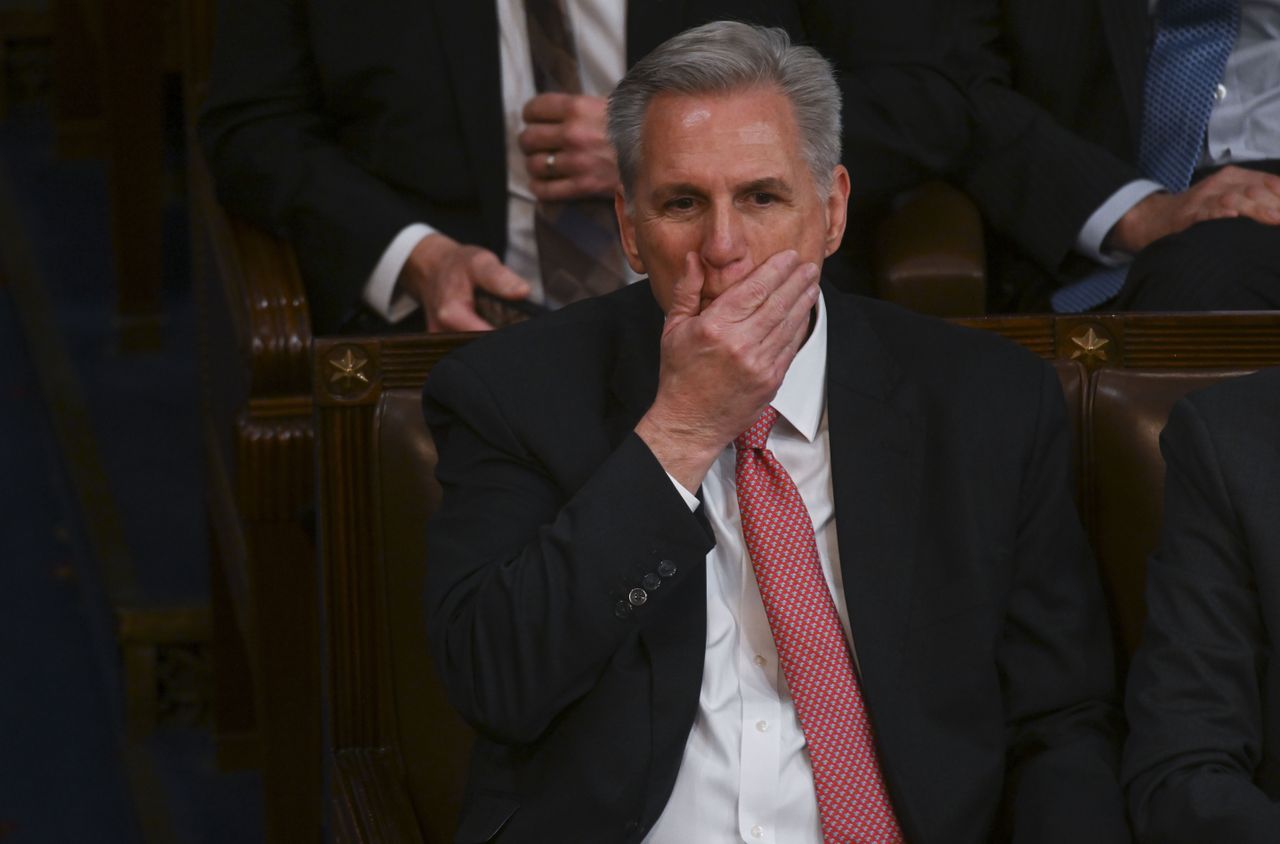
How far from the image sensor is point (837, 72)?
224cm

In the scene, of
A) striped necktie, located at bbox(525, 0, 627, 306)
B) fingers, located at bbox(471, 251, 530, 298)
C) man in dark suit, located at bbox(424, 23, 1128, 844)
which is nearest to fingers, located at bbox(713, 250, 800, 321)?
man in dark suit, located at bbox(424, 23, 1128, 844)

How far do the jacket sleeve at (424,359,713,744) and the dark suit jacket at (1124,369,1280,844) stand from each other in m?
0.35

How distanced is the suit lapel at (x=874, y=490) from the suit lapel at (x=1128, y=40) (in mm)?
854

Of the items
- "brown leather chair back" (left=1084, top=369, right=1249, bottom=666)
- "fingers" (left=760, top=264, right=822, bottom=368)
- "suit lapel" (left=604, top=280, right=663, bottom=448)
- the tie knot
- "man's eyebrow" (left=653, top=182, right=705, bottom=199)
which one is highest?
"man's eyebrow" (left=653, top=182, right=705, bottom=199)

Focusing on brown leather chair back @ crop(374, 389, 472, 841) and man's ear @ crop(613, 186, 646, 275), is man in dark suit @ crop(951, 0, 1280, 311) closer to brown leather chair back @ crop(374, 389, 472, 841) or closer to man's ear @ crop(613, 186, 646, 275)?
man's ear @ crop(613, 186, 646, 275)

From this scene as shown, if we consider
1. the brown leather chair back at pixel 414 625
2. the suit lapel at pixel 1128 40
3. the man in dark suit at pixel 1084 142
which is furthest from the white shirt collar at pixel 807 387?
the suit lapel at pixel 1128 40

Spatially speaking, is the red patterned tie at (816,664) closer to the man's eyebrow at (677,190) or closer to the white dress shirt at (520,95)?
the man's eyebrow at (677,190)

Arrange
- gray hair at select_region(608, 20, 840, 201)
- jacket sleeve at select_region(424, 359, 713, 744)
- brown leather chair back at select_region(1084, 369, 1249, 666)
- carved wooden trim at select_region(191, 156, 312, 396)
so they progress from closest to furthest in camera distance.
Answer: jacket sleeve at select_region(424, 359, 713, 744)
gray hair at select_region(608, 20, 840, 201)
brown leather chair back at select_region(1084, 369, 1249, 666)
carved wooden trim at select_region(191, 156, 312, 396)

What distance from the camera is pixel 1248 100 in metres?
2.27

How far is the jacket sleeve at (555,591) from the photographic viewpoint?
54.5 inches

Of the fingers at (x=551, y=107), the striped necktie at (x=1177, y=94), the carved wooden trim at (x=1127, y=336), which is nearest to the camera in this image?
the carved wooden trim at (x=1127, y=336)

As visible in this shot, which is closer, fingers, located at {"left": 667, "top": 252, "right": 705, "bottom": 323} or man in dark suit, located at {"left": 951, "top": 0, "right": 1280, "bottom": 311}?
fingers, located at {"left": 667, "top": 252, "right": 705, "bottom": 323}

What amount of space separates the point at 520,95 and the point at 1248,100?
2.85 ft

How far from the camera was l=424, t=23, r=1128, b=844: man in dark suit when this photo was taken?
1408 mm
